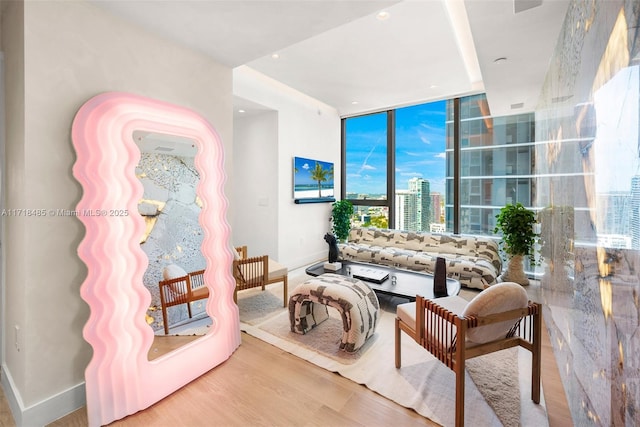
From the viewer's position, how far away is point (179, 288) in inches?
84.0

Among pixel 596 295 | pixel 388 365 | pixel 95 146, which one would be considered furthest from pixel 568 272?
pixel 95 146

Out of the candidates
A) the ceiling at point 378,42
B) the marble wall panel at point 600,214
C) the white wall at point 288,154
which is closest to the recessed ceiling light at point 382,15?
the ceiling at point 378,42

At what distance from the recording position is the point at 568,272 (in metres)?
1.81

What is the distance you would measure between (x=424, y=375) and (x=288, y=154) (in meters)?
3.69

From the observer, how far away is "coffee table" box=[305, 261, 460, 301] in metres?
2.84

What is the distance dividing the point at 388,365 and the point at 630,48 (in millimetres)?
2100

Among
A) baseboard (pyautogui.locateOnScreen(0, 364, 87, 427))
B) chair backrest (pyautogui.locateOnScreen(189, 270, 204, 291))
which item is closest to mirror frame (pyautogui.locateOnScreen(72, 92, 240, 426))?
baseboard (pyautogui.locateOnScreen(0, 364, 87, 427))

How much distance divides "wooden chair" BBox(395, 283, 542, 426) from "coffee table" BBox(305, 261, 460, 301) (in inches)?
36.0

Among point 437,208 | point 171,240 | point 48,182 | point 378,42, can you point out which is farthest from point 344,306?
point 437,208

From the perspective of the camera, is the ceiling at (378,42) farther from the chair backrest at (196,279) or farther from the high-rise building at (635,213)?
the chair backrest at (196,279)

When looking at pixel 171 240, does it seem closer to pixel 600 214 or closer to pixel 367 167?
pixel 600 214

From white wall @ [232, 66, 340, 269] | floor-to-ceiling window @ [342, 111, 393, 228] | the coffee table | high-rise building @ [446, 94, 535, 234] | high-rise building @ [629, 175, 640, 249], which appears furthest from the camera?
floor-to-ceiling window @ [342, 111, 393, 228]

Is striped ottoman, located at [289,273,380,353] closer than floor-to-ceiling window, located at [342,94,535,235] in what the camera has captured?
Yes

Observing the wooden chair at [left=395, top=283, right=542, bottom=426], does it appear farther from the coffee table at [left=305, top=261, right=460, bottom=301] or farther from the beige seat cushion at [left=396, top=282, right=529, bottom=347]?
the coffee table at [left=305, top=261, right=460, bottom=301]
